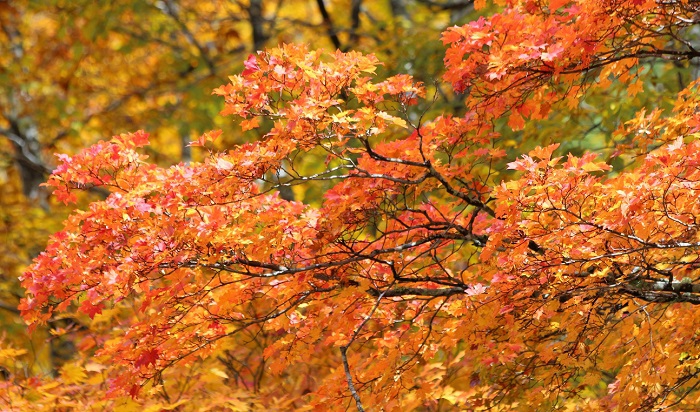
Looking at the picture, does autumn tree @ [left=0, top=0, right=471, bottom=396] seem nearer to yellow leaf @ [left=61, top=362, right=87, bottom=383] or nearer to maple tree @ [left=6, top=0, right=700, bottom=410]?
yellow leaf @ [left=61, top=362, right=87, bottom=383]

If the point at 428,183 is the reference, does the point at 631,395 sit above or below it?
below

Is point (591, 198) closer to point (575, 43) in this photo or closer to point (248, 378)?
point (575, 43)

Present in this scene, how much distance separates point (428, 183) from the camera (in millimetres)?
4176

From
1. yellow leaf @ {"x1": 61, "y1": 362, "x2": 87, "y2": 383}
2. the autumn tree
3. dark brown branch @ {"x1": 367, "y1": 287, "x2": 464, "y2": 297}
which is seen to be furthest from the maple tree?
the autumn tree

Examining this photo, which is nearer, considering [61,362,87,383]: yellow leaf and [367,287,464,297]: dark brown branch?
[367,287,464,297]: dark brown branch

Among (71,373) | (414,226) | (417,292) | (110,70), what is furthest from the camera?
(110,70)

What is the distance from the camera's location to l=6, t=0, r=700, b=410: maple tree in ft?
11.7

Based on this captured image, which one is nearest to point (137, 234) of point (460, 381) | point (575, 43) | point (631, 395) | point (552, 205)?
point (552, 205)

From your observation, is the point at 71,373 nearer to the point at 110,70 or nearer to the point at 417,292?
the point at 417,292

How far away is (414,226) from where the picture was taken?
4043 millimetres

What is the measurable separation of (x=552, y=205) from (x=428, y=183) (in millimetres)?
875

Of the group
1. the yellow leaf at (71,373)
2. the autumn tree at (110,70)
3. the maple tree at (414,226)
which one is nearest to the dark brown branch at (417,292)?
the maple tree at (414,226)

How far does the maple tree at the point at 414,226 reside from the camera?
3.57 m

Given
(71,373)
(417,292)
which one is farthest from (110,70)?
(417,292)
